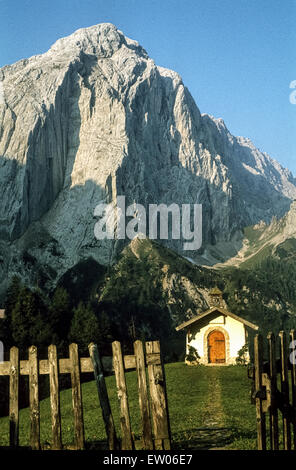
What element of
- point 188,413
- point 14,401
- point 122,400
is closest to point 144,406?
point 122,400

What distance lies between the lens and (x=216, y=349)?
50406mm

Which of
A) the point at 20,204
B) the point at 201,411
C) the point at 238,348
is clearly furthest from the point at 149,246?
the point at 201,411

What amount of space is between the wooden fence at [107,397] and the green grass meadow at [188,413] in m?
0.85

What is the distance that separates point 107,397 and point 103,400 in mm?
98

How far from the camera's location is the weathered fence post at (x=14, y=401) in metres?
11.1

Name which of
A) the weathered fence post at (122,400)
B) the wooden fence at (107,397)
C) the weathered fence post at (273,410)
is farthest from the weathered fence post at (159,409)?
the weathered fence post at (273,410)

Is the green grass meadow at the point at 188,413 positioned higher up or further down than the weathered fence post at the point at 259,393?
further down

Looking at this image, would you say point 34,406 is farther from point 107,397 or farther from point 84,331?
point 84,331

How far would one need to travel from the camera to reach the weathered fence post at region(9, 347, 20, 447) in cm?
1106

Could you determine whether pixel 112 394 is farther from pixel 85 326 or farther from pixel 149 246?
pixel 149 246

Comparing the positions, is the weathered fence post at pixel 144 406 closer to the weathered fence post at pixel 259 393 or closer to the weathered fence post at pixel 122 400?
the weathered fence post at pixel 122 400

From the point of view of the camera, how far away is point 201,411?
23.0 metres

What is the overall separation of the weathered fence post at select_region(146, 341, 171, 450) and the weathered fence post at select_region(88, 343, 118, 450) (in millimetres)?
833
